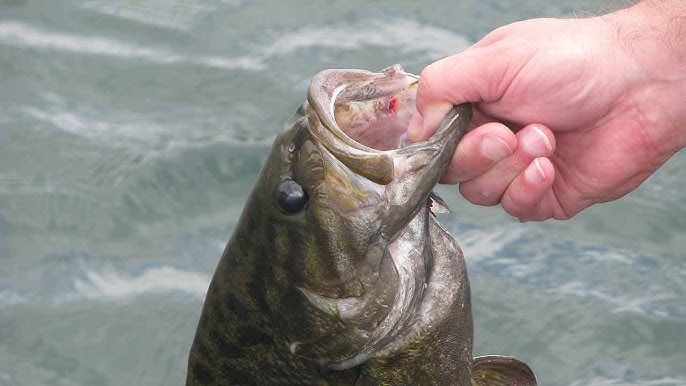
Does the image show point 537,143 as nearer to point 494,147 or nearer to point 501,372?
point 494,147

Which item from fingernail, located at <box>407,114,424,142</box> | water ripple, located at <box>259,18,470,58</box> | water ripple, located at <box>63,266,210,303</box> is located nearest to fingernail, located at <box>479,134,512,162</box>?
fingernail, located at <box>407,114,424,142</box>

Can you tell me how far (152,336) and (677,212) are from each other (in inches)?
112

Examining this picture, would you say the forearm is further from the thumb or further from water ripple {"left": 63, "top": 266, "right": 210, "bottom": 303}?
water ripple {"left": 63, "top": 266, "right": 210, "bottom": 303}

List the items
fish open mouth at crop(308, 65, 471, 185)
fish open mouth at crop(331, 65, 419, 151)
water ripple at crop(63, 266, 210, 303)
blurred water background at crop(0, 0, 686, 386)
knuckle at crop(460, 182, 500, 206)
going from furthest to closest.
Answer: water ripple at crop(63, 266, 210, 303), blurred water background at crop(0, 0, 686, 386), knuckle at crop(460, 182, 500, 206), fish open mouth at crop(331, 65, 419, 151), fish open mouth at crop(308, 65, 471, 185)

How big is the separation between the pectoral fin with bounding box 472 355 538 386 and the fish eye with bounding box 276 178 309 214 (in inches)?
35.7

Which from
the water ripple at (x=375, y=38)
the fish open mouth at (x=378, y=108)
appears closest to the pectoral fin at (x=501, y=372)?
the fish open mouth at (x=378, y=108)

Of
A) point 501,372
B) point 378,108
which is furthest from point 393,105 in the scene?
point 501,372

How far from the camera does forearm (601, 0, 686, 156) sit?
3.89 m

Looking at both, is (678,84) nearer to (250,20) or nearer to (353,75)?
(353,75)

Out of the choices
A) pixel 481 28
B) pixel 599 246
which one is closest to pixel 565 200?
pixel 599 246

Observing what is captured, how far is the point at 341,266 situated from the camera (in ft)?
10.6

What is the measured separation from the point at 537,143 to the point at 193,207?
3.15m

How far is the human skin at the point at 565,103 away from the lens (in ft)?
11.9

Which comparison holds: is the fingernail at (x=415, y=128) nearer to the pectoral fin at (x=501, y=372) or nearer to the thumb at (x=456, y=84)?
the thumb at (x=456, y=84)
